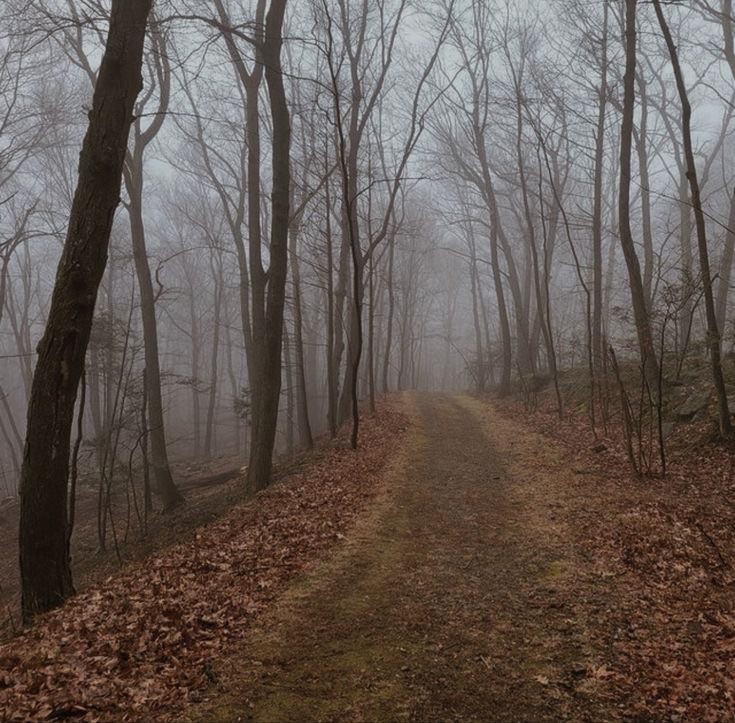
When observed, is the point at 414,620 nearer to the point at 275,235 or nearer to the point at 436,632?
the point at 436,632

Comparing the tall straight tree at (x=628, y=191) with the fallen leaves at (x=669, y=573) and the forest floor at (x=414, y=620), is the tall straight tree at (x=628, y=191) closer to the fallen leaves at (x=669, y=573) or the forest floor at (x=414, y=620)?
the fallen leaves at (x=669, y=573)

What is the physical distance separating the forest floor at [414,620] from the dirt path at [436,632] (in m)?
0.02

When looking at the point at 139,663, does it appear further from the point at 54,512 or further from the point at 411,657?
the point at 54,512

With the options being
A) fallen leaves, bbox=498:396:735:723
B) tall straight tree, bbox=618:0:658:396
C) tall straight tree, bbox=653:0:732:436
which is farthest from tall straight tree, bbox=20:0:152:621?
tall straight tree, bbox=618:0:658:396

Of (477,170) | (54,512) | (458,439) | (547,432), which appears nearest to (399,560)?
(54,512)

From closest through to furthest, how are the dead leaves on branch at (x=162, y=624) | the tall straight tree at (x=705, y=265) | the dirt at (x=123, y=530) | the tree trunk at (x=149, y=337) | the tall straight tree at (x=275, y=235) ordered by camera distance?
1. the dead leaves on branch at (x=162, y=624)
2. the tall straight tree at (x=705, y=265)
3. the dirt at (x=123, y=530)
4. the tall straight tree at (x=275, y=235)
5. the tree trunk at (x=149, y=337)

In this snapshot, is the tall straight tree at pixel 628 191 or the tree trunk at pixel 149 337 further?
the tree trunk at pixel 149 337

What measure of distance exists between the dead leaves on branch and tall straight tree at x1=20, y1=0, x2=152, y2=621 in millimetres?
635

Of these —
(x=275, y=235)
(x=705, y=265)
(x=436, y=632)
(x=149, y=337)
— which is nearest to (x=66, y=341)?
(x=436, y=632)

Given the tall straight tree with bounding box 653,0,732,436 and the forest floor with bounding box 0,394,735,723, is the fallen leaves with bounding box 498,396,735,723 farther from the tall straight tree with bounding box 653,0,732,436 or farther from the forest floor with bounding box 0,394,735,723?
the tall straight tree with bounding box 653,0,732,436

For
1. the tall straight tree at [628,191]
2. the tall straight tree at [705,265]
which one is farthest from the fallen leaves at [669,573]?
the tall straight tree at [628,191]

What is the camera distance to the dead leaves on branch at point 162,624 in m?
Result: 3.43

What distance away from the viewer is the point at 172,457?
3048 centimetres

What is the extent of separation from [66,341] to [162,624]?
117 inches
